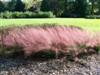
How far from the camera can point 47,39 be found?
788cm

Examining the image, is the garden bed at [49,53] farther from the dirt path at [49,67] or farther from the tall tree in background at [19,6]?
the tall tree in background at [19,6]

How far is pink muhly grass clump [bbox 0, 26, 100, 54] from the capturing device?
7.72 m

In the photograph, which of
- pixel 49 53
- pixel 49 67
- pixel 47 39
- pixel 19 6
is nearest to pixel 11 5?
pixel 19 6

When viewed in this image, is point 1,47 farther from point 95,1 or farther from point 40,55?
point 95,1

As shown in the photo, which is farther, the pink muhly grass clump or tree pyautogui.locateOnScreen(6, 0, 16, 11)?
tree pyautogui.locateOnScreen(6, 0, 16, 11)

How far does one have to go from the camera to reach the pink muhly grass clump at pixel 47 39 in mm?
7719

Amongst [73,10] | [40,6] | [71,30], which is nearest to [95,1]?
[73,10]

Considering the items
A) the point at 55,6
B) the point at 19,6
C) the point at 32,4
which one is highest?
the point at 32,4

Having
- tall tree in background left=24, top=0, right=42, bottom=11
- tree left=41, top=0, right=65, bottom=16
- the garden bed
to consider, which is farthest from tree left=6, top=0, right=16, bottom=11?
the garden bed

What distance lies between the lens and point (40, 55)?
784 centimetres

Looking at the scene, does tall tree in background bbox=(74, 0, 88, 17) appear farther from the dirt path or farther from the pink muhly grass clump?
the dirt path

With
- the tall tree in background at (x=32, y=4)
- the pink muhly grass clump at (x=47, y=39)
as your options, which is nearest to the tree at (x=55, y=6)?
the tall tree in background at (x=32, y=4)

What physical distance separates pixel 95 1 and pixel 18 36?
2068 inches

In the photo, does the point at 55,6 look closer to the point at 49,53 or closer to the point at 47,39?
the point at 47,39
